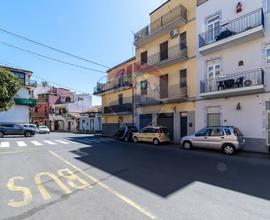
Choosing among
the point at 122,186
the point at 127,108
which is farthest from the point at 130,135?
the point at 122,186

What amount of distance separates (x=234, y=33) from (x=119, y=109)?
16.2 metres

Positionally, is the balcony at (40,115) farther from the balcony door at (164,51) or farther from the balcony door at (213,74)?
the balcony door at (213,74)

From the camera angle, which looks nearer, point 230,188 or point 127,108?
point 230,188

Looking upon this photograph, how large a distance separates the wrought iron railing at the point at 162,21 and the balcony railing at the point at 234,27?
339 cm

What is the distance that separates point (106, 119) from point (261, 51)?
2138cm

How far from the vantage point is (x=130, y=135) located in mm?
21172

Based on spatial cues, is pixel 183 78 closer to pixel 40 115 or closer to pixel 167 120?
pixel 167 120

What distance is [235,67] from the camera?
49.6ft

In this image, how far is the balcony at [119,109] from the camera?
25881mm

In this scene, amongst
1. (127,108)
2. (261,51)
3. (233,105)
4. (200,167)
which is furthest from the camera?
(127,108)

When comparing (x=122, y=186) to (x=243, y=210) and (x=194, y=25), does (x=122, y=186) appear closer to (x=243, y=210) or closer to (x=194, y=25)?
(x=243, y=210)

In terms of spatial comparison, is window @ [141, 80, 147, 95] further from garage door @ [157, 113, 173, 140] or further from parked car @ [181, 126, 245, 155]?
parked car @ [181, 126, 245, 155]

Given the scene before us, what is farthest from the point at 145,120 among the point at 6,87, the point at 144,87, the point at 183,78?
the point at 6,87

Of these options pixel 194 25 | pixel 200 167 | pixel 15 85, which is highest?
pixel 194 25
